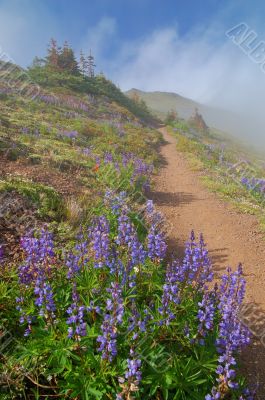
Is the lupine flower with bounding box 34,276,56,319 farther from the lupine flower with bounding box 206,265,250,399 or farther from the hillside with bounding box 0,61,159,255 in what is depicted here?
the hillside with bounding box 0,61,159,255

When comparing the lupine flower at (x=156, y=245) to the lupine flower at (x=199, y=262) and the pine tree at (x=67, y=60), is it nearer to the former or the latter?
the lupine flower at (x=199, y=262)

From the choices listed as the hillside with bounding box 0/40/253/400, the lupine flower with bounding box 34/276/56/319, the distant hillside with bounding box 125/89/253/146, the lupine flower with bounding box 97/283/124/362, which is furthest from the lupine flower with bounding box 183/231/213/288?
the distant hillside with bounding box 125/89/253/146

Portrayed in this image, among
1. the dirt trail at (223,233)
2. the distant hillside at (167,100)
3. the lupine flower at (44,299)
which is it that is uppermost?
the distant hillside at (167,100)

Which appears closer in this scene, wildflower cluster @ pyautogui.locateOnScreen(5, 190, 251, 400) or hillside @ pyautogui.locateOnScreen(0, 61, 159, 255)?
wildflower cluster @ pyautogui.locateOnScreen(5, 190, 251, 400)

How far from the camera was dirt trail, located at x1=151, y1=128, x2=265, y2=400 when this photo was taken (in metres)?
5.71

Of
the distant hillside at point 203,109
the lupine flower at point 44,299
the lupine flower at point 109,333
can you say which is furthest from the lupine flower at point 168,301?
the distant hillside at point 203,109

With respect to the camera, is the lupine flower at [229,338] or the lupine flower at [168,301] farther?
the lupine flower at [168,301]

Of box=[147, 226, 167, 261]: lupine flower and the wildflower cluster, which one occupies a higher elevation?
box=[147, 226, 167, 261]: lupine flower

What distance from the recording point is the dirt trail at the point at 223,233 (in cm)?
571

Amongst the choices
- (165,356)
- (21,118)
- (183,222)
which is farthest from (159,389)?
(21,118)

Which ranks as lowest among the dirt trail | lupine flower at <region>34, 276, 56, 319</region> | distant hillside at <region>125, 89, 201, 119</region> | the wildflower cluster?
the dirt trail

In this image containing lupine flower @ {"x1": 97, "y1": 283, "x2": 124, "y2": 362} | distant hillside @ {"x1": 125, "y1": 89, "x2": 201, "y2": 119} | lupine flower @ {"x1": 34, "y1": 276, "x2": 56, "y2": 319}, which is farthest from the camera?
distant hillside @ {"x1": 125, "y1": 89, "x2": 201, "y2": 119}

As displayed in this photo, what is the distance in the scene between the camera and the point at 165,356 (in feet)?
12.6

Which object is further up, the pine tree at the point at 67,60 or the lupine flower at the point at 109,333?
the pine tree at the point at 67,60
